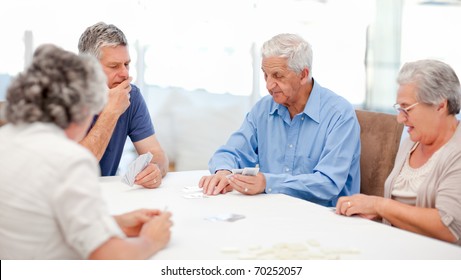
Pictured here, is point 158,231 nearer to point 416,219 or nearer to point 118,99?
point 416,219

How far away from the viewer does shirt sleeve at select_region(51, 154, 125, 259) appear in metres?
Result: 1.41

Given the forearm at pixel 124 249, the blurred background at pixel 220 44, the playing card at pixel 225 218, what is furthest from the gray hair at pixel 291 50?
the blurred background at pixel 220 44

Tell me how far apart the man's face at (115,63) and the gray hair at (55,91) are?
1524 mm

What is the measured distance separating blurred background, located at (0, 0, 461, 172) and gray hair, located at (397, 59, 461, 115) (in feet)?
11.5

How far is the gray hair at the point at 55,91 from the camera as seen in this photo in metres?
1.48

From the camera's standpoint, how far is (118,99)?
301 cm

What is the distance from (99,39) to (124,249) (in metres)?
1.73

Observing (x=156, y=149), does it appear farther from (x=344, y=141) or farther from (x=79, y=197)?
(x=79, y=197)

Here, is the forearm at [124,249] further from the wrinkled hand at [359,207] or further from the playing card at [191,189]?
the playing card at [191,189]

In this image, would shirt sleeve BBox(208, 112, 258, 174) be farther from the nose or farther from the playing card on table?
the nose

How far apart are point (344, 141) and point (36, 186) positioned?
1808mm

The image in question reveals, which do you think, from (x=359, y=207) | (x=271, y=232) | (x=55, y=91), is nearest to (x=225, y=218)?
(x=271, y=232)

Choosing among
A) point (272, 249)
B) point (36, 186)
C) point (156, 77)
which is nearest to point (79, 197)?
point (36, 186)

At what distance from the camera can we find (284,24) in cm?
605
